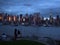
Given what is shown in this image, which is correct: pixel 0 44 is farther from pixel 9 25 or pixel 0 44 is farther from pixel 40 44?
pixel 9 25

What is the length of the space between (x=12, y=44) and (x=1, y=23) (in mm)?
5455

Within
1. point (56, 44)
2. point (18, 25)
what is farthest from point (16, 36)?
point (56, 44)

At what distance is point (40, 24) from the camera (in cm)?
1823

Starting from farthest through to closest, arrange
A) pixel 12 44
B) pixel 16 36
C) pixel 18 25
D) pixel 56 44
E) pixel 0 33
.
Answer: pixel 0 33
pixel 18 25
pixel 16 36
pixel 56 44
pixel 12 44

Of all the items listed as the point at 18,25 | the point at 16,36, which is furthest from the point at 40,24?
the point at 16,36

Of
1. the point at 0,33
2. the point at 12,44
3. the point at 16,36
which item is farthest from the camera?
the point at 0,33

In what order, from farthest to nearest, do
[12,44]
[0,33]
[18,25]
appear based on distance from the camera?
[0,33], [18,25], [12,44]

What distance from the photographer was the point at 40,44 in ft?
40.2

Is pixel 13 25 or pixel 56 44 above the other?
pixel 13 25

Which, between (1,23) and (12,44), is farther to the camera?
(1,23)

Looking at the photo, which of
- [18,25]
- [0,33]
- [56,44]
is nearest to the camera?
[56,44]

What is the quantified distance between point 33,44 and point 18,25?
507 cm

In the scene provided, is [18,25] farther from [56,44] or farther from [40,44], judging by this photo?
[40,44]

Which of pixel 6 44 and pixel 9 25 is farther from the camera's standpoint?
pixel 9 25
